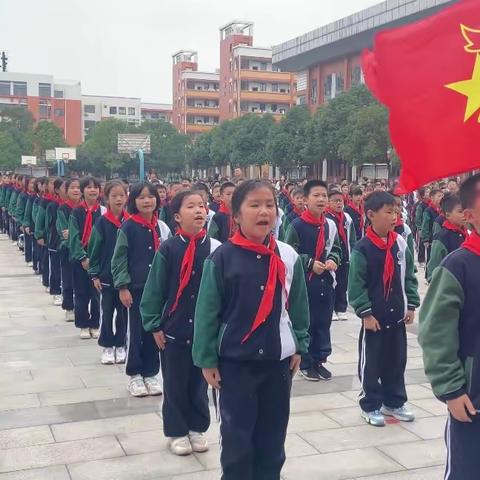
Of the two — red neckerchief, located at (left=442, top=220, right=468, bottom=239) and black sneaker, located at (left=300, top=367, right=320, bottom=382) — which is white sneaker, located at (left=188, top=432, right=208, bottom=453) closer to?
black sneaker, located at (left=300, top=367, right=320, bottom=382)

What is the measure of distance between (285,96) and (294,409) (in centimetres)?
6314

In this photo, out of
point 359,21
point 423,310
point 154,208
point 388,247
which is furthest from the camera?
point 359,21

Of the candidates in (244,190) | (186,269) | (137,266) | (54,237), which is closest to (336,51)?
(54,237)

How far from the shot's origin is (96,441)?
4.38 meters

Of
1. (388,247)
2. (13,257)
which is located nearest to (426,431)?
(388,247)

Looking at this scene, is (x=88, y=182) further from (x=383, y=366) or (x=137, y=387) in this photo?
(x=383, y=366)

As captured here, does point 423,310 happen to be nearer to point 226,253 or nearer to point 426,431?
point 226,253

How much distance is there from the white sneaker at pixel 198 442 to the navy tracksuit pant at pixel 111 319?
1.84m

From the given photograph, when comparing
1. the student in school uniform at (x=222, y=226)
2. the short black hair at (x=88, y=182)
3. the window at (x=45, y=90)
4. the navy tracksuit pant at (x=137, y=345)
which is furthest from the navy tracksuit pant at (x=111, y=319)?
the window at (x=45, y=90)

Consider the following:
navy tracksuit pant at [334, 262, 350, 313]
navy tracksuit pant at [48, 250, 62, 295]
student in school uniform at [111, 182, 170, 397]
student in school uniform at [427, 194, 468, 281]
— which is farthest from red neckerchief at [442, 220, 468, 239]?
navy tracksuit pant at [48, 250, 62, 295]

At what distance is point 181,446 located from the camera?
13.6 feet

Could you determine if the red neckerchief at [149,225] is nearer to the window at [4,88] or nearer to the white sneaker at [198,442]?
the white sneaker at [198,442]

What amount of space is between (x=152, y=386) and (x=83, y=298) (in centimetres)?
229

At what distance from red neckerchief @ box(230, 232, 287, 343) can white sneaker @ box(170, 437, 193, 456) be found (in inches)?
49.3
